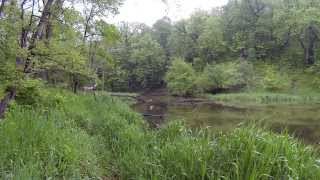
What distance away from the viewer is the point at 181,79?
66125 millimetres

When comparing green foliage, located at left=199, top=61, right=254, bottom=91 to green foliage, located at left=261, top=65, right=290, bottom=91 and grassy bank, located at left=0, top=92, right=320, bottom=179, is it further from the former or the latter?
grassy bank, located at left=0, top=92, right=320, bottom=179

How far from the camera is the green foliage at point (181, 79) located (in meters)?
65.2

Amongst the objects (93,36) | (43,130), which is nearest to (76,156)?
(43,130)

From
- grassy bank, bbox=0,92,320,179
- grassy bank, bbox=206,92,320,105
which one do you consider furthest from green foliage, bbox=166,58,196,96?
grassy bank, bbox=0,92,320,179

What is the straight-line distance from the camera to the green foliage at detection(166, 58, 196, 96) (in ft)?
214

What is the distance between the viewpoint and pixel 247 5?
262ft

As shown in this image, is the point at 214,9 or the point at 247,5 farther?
the point at 214,9

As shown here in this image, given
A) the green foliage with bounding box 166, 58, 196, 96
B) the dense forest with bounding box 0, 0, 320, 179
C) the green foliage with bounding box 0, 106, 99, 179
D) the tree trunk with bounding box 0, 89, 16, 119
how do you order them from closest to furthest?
the green foliage with bounding box 0, 106, 99, 179
the dense forest with bounding box 0, 0, 320, 179
the tree trunk with bounding box 0, 89, 16, 119
the green foliage with bounding box 166, 58, 196, 96

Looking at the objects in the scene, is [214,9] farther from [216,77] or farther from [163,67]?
[216,77]

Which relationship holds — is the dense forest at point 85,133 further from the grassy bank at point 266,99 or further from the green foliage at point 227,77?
the green foliage at point 227,77

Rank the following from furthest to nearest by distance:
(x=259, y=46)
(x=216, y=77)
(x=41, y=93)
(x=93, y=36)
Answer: (x=259, y=46) → (x=216, y=77) → (x=93, y=36) → (x=41, y=93)

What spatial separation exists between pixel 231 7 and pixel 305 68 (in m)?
23.1

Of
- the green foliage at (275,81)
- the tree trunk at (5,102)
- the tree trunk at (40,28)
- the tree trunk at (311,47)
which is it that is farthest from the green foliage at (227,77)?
the tree trunk at (5,102)

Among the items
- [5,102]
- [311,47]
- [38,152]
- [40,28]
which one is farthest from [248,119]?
[311,47]
